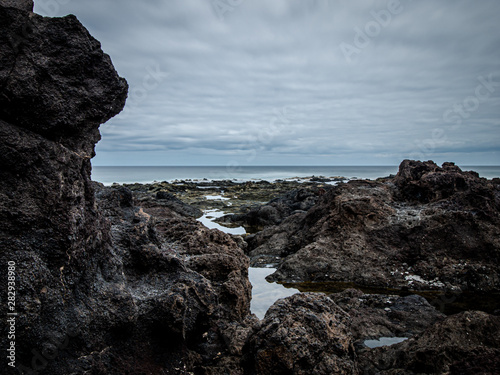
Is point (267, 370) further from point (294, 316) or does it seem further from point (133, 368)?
point (133, 368)

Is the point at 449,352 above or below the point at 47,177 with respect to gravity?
below

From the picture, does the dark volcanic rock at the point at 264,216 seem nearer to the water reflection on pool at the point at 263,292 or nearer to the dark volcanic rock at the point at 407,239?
the dark volcanic rock at the point at 407,239

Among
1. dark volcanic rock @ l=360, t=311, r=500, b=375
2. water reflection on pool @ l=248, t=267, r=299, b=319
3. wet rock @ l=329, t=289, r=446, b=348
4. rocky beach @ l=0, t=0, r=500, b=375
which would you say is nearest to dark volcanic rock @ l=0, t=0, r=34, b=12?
rocky beach @ l=0, t=0, r=500, b=375

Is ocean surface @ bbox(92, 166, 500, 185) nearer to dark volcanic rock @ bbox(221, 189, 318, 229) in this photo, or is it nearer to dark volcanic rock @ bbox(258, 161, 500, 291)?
dark volcanic rock @ bbox(221, 189, 318, 229)

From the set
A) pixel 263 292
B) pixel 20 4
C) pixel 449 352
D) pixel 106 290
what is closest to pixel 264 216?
pixel 263 292

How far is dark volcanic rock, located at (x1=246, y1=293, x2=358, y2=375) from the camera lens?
3320 millimetres

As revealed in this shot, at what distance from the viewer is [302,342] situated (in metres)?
3.41

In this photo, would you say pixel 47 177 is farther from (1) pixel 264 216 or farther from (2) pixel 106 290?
(1) pixel 264 216

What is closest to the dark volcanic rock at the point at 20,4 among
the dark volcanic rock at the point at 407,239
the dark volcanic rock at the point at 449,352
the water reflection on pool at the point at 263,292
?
the dark volcanic rock at the point at 449,352

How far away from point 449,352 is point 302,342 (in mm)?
1690

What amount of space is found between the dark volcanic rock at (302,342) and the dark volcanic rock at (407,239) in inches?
184

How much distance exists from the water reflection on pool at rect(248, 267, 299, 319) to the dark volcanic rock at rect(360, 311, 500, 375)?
7.94 ft

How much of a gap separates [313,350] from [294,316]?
39cm

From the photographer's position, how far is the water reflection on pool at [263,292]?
645 cm
